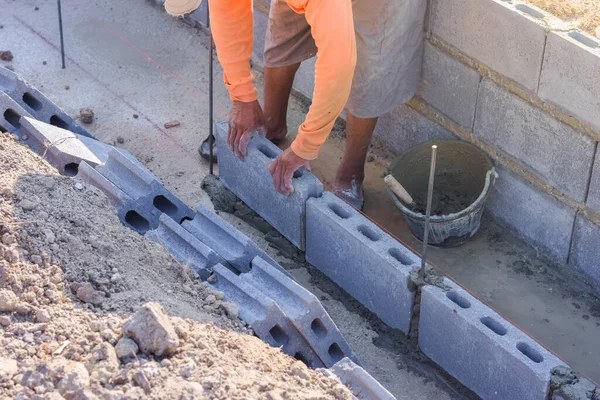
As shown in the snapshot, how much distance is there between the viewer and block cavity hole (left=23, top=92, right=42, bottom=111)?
5.37 metres

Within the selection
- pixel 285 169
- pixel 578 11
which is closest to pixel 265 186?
pixel 285 169

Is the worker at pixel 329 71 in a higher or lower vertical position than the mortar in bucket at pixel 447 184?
higher

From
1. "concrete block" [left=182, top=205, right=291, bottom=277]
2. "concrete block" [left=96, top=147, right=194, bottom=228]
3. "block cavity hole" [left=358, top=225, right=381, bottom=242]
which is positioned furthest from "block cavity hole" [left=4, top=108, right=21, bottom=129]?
"block cavity hole" [left=358, top=225, right=381, bottom=242]

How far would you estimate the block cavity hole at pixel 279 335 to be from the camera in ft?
13.2

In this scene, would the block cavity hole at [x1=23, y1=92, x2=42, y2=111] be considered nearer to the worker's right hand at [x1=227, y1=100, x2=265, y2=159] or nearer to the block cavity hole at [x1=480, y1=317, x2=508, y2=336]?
the worker's right hand at [x1=227, y1=100, x2=265, y2=159]

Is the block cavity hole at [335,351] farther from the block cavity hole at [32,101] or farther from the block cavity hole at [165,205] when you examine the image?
the block cavity hole at [32,101]

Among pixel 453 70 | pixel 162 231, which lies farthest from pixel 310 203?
pixel 453 70

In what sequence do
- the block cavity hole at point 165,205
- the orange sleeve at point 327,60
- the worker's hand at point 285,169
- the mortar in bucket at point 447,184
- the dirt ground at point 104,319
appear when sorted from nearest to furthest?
the dirt ground at point 104,319 → the orange sleeve at point 327,60 → the worker's hand at point 285,169 → the block cavity hole at point 165,205 → the mortar in bucket at point 447,184

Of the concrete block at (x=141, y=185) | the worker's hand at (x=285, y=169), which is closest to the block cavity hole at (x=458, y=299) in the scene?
the worker's hand at (x=285, y=169)

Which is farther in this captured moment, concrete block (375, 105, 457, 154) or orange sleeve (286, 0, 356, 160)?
concrete block (375, 105, 457, 154)

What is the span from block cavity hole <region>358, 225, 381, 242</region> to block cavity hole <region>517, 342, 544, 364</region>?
3.02ft

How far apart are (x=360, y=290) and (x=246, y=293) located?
32.8 inches

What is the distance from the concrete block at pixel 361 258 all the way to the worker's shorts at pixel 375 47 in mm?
655

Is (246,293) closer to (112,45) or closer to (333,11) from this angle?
(333,11)
